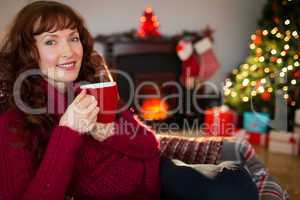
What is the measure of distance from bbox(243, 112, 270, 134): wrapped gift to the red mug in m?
2.56

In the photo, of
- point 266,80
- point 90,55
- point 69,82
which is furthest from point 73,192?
point 266,80

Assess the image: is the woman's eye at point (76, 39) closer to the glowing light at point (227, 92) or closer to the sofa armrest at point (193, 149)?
the sofa armrest at point (193, 149)

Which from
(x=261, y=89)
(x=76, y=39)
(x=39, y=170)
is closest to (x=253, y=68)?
(x=261, y=89)

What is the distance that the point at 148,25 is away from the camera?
3.42 m

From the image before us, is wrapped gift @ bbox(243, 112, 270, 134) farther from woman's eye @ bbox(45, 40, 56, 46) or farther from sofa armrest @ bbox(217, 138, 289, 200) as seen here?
woman's eye @ bbox(45, 40, 56, 46)

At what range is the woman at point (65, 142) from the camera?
0.95 meters

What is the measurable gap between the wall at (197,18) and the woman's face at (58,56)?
183 cm

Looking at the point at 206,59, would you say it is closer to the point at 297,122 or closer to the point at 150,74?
the point at 150,74

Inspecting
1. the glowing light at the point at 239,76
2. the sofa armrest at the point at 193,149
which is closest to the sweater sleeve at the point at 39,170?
the sofa armrest at the point at 193,149

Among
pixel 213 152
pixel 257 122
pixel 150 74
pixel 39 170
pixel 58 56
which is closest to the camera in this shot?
pixel 39 170

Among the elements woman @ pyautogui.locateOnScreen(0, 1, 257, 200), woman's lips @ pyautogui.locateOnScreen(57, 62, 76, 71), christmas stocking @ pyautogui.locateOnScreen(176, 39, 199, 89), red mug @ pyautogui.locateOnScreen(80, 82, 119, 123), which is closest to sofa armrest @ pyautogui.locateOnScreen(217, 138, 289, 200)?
woman @ pyautogui.locateOnScreen(0, 1, 257, 200)

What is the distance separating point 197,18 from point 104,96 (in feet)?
9.65

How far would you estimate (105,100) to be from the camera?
97 cm

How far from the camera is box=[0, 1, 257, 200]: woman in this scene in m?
0.95
